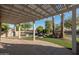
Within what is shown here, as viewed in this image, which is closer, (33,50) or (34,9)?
(33,50)

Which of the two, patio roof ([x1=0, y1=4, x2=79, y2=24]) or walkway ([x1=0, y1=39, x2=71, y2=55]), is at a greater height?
patio roof ([x1=0, y1=4, x2=79, y2=24])

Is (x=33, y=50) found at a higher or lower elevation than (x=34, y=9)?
lower

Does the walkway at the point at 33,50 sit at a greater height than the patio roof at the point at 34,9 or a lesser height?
lesser
